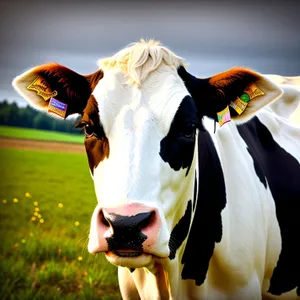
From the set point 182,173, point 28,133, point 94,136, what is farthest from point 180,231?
point 28,133

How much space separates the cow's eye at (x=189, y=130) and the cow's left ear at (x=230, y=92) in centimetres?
21

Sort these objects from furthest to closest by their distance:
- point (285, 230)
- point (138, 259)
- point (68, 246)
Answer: point (68, 246) → point (285, 230) → point (138, 259)

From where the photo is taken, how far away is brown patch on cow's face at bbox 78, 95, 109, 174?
1.72 meters

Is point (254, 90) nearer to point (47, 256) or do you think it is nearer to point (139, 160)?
point (139, 160)

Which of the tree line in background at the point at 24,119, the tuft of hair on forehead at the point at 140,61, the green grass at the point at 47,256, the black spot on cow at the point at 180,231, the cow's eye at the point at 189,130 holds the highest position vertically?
the tuft of hair on forehead at the point at 140,61

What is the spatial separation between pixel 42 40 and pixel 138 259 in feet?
5.84

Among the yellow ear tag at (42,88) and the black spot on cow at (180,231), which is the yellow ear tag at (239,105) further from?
the yellow ear tag at (42,88)

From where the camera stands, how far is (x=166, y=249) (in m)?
1.57

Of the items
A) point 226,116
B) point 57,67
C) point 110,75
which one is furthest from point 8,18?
point 226,116

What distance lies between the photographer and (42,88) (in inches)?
78.9

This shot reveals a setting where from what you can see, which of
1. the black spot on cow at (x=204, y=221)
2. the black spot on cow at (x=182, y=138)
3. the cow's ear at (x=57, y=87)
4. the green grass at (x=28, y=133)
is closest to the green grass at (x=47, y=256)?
the green grass at (x=28, y=133)

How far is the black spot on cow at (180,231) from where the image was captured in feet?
6.21

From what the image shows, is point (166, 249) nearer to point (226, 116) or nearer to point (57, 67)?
point (226, 116)

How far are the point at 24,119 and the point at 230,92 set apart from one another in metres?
1.69
